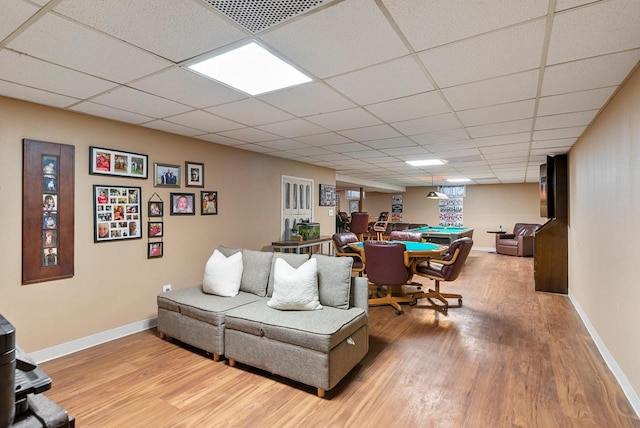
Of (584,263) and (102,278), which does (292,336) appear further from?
(584,263)

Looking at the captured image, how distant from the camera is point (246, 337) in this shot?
8.75 ft

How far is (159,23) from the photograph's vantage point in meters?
1.62

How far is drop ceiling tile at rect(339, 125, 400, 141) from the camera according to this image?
3.67 m

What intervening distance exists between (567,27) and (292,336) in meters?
2.48

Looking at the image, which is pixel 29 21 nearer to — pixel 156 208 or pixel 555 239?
pixel 156 208

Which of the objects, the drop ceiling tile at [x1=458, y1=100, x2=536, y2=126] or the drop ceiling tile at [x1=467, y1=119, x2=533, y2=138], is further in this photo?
the drop ceiling tile at [x1=467, y1=119, x2=533, y2=138]

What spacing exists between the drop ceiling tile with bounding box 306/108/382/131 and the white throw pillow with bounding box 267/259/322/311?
145cm

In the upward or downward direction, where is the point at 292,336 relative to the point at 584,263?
downward

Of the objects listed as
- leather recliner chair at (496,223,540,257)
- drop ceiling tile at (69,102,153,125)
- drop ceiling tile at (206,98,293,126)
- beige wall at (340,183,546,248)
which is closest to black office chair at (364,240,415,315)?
drop ceiling tile at (206,98,293,126)

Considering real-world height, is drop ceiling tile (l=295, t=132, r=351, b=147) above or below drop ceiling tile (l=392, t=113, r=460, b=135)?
above

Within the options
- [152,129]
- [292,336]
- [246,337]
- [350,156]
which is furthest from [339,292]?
[350,156]

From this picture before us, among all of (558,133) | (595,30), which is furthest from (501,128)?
(595,30)

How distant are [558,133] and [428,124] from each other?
1685 millimetres

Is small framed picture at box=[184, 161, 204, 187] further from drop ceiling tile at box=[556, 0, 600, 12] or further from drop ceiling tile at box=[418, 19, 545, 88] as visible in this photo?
drop ceiling tile at box=[556, 0, 600, 12]
